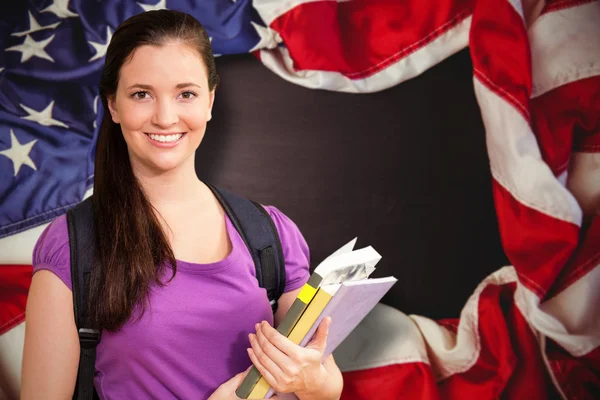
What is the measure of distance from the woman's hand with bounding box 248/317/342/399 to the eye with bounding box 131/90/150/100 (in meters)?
0.43

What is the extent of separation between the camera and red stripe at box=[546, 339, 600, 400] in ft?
5.85

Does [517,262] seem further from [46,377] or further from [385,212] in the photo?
[46,377]

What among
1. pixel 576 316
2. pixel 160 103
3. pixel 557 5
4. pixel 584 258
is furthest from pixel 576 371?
pixel 160 103

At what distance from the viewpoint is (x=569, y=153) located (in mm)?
1753

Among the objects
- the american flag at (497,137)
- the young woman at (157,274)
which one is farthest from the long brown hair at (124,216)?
the american flag at (497,137)

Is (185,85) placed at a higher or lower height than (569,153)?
higher

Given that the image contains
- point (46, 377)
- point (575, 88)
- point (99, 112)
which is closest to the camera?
point (46, 377)

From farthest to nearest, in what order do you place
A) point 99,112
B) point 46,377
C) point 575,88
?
point 575,88
point 99,112
point 46,377

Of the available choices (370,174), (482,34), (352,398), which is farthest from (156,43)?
(352,398)

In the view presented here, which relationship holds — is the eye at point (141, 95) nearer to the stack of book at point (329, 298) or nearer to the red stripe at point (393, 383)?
the stack of book at point (329, 298)

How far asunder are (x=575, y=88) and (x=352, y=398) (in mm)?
1014

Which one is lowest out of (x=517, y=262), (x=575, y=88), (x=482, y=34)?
(x=517, y=262)

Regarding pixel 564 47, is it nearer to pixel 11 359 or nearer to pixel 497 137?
pixel 497 137

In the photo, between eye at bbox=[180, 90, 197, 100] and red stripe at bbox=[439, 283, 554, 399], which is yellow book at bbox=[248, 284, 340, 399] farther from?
red stripe at bbox=[439, 283, 554, 399]
